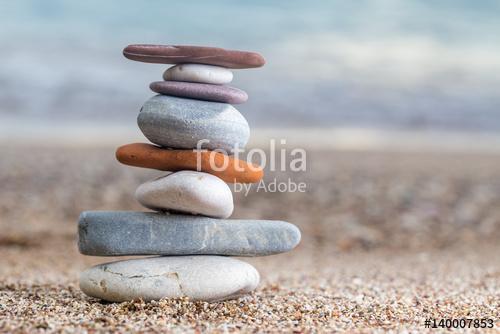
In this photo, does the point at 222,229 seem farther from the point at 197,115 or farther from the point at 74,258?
the point at 74,258

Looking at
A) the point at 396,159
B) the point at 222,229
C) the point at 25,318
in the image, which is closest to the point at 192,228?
the point at 222,229

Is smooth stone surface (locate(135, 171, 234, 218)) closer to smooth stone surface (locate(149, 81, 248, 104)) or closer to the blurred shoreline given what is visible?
smooth stone surface (locate(149, 81, 248, 104))

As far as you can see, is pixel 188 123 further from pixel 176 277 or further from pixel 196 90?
pixel 176 277

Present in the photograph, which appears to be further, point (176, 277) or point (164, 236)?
point (164, 236)

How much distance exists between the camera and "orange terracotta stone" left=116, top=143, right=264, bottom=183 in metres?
5.81

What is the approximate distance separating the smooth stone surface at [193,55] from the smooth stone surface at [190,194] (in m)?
0.91

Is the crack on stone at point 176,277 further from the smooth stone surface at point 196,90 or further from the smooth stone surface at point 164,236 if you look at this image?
the smooth stone surface at point 196,90

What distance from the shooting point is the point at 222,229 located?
582cm

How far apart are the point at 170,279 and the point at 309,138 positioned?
16.8 m

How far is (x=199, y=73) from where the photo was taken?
588cm

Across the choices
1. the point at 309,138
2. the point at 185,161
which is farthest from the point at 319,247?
the point at 309,138

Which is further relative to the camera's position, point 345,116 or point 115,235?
point 345,116

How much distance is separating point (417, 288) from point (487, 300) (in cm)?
81

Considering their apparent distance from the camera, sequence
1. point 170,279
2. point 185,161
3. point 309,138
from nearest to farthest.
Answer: point 170,279 < point 185,161 < point 309,138
